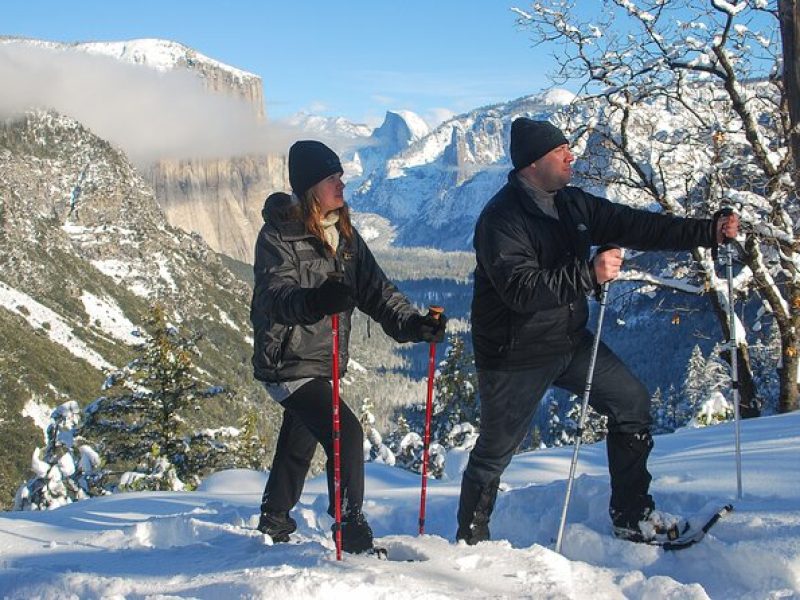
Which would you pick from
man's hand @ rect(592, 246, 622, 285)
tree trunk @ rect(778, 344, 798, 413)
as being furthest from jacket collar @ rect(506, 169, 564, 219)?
tree trunk @ rect(778, 344, 798, 413)

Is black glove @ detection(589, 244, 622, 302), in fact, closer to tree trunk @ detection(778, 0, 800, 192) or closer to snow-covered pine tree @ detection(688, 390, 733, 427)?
tree trunk @ detection(778, 0, 800, 192)

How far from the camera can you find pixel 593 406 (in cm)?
449

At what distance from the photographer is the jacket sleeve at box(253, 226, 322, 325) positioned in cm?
407

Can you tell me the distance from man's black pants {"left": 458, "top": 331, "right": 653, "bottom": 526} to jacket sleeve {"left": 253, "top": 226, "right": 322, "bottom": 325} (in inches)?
44.5

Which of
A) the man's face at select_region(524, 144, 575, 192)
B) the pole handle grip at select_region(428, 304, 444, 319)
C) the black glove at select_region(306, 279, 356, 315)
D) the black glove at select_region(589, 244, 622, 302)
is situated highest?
the man's face at select_region(524, 144, 575, 192)

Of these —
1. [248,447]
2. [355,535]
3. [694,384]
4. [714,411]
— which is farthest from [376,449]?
[694,384]

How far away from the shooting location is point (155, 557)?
180 inches

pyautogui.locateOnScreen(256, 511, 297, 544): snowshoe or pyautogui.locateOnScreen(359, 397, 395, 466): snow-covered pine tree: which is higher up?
pyautogui.locateOnScreen(256, 511, 297, 544): snowshoe

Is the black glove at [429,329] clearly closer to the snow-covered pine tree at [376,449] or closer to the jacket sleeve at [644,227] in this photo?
the jacket sleeve at [644,227]

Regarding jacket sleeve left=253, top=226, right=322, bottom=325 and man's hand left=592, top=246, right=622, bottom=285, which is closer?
man's hand left=592, top=246, right=622, bottom=285

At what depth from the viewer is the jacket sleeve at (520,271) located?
12.9 ft

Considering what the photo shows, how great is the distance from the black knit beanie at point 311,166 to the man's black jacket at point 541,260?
95cm

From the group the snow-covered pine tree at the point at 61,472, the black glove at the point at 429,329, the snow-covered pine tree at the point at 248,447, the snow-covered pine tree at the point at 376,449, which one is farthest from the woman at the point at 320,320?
the snow-covered pine tree at the point at 248,447

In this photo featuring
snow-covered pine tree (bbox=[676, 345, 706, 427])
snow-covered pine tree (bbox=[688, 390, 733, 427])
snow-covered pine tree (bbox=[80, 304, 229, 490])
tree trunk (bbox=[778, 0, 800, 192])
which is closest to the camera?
tree trunk (bbox=[778, 0, 800, 192])
